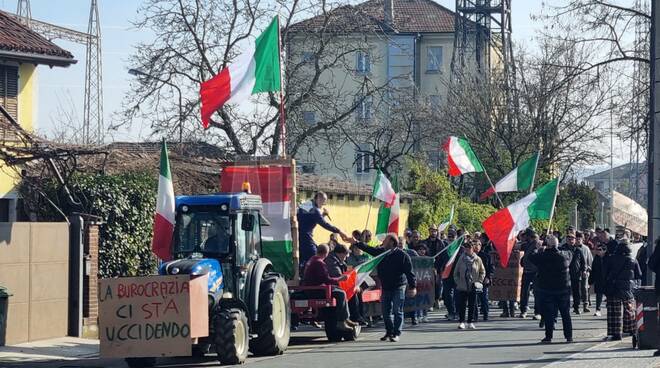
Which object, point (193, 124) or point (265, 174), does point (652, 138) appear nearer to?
point (265, 174)

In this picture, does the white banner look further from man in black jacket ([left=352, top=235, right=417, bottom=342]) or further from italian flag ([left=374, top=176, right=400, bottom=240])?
man in black jacket ([left=352, top=235, right=417, bottom=342])

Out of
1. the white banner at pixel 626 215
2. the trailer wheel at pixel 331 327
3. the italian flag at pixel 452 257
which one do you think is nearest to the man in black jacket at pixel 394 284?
the trailer wheel at pixel 331 327

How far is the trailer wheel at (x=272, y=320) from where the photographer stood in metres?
18.0

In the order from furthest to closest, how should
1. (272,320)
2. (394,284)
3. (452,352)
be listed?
1. (394,284)
2. (452,352)
3. (272,320)

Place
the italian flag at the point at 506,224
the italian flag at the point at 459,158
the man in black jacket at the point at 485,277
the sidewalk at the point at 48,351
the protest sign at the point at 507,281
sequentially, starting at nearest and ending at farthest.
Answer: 1. the sidewalk at the point at 48,351
2. the italian flag at the point at 506,224
3. the man in black jacket at the point at 485,277
4. the protest sign at the point at 507,281
5. the italian flag at the point at 459,158

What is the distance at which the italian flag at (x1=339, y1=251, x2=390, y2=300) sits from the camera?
2052 cm

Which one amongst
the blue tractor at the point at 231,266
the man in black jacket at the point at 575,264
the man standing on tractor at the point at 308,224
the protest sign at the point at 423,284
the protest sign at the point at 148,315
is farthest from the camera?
the man in black jacket at the point at 575,264

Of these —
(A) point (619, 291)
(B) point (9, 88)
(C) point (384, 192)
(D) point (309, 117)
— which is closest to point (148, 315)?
(A) point (619, 291)

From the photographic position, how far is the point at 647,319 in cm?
1836

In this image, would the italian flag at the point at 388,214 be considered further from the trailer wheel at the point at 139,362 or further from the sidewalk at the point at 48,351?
the trailer wheel at the point at 139,362

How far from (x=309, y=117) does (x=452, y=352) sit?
817 inches

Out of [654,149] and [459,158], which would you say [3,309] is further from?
[459,158]

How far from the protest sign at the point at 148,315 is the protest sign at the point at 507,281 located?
12022 millimetres

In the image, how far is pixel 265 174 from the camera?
20.1 meters
